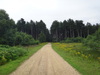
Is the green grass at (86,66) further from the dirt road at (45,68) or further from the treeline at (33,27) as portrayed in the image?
the treeline at (33,27)

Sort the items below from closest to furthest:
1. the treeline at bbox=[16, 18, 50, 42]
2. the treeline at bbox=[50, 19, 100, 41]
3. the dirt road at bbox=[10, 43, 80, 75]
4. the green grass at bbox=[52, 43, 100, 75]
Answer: the dirt road at bbox=[10, 43, 80, 75] → the green grass at bbox=[52, 43, 100, 75] → the treeline at bbox=[50, 19, 100, 41] → the treeline at bbox=[16, 18, 50, 42]

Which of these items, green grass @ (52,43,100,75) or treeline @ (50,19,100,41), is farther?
treeline @ (50,19,100,41)

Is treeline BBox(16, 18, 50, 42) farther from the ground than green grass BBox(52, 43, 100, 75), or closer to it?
farther from the ground

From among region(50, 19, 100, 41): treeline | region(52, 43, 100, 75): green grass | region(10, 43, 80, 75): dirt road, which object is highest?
region(50, 19, 100, 41): treeline

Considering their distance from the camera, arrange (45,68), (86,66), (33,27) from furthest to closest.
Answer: (33,27) → (86,66) → (45,68)

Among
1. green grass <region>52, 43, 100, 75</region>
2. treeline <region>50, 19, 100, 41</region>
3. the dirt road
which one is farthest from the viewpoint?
treeline <region>50, 19, 100, 41</region>

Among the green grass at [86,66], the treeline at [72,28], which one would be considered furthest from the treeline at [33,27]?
the green grass at [86,66]

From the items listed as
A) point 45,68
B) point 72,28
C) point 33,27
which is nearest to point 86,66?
point 45,68

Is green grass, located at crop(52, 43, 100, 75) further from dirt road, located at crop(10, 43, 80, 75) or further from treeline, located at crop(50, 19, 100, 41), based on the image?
treeline, located at crop(50, 19, 100, 41)

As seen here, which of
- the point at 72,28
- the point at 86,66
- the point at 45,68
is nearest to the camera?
the point at 45,68

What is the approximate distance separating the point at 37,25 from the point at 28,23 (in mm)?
6954

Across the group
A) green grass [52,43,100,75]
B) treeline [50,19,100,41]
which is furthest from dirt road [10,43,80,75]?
treeline [50,19,100,41]

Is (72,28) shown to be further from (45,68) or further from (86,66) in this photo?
(45,68)

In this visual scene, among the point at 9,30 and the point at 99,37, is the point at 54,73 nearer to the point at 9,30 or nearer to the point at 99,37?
the point at 99,37
